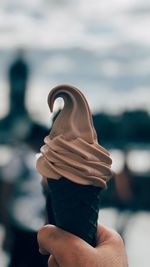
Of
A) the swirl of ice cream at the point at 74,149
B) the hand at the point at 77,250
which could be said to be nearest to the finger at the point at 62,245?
the hand at the point at 77,250

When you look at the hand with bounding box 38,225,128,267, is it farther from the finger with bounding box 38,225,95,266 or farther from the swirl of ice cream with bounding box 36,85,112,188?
the swirl of ice cream with bounding box 36,85,112,188

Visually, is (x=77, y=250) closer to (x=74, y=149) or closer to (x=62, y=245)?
(x=62, y=245)

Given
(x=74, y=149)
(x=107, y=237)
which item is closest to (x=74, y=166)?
(x=74, y=149)

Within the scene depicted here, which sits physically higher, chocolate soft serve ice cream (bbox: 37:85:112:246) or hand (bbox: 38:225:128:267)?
chocolate soft serve ice cream (bbox: 37:85:112:246)

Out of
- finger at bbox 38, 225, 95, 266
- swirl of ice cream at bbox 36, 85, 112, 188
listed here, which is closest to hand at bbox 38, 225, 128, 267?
finger at bbox 38, 225, 95, 266

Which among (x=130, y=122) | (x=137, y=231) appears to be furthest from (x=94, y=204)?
(x=130, y=122)

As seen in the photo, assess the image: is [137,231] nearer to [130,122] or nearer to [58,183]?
[130,122]

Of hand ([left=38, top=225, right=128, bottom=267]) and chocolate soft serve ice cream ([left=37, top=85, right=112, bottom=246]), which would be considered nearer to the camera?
hand ([left=38, top=225, right=128, bottom=267])
